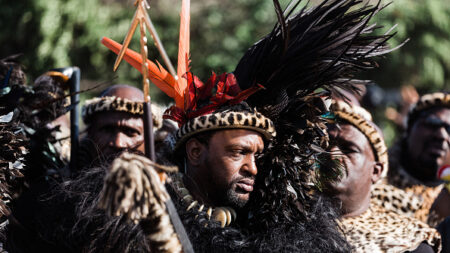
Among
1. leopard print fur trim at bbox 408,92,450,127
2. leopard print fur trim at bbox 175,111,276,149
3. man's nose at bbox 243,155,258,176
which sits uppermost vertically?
leopard print fur trim at bbox 408,92,450,127

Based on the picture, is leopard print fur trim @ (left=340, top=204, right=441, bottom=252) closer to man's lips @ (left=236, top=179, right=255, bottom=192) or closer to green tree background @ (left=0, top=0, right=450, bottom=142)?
man's lips @ (left=236, top=179, right=255, bottom=192)

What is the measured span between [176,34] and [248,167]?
7076 mm

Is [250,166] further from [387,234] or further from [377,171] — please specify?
[377,171]

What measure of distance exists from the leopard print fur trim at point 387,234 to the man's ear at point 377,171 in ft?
1.38

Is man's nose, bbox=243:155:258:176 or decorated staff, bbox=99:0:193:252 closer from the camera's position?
decorated staff, bbox=99:0:193:252

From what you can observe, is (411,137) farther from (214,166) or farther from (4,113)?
(4,113)

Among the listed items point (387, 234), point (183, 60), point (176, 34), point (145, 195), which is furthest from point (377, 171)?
point (176, 34)

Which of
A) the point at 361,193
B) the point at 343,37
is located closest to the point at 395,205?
the point at 361,193

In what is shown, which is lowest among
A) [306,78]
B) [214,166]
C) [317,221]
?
[317,221]

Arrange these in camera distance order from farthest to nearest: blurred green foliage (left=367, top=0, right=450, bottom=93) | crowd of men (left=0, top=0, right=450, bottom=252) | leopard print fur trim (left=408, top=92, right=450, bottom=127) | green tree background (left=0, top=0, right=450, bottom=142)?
1. blurred green foliage (left=367, top=0, right=450, bottom=93)
2. green tree background (left=0, top=0, right=450, bottom=142)
3. leopard print fur trim (left=408, top=92, right=450, bottom=127)
4. crowd of men (left=0, top=0, right=450, bottom=252)

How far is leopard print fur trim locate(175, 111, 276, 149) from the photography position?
3.12 meters

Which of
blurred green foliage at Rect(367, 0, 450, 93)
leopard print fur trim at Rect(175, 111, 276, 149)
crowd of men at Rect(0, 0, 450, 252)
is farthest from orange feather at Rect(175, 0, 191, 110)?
blurred green foliage at Rect(367, 0, 450, 93)

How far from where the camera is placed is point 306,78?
3.34 m

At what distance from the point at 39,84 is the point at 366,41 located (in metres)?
2.07
